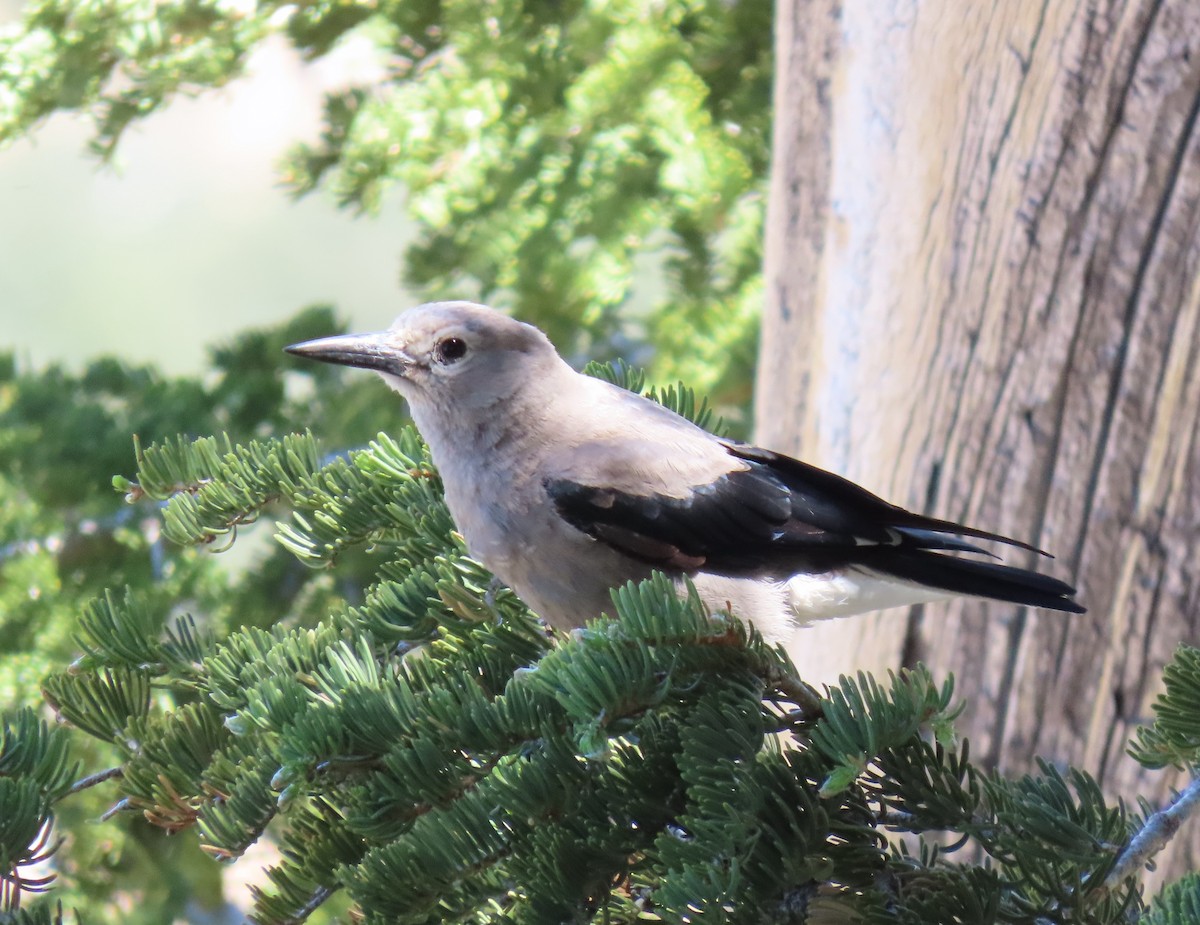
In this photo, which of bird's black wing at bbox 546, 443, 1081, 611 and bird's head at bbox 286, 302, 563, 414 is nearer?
bird's black wing at bbox 546, 443, 1081, 611

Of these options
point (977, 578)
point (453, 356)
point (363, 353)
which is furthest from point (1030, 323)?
point (363, 353)

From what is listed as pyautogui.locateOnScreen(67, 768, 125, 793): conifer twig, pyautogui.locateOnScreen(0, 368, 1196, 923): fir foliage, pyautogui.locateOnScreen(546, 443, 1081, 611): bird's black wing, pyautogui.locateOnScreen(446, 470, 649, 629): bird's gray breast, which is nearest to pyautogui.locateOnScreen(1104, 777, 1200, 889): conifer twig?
pyautogui.locateOnScreen(0, 368, 1196, 923): fir foliage

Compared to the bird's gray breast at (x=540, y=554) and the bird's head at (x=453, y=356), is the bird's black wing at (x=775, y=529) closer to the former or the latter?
the bird's gray breast at (x=540, y=554)

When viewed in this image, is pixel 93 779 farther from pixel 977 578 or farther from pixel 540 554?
pixel 977 578

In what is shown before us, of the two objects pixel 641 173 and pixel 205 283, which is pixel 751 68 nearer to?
pixel 641 173

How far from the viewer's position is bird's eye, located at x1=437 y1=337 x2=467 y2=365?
2.55 m

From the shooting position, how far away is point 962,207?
2773mm

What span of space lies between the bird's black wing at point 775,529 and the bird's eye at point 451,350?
1.37 ft

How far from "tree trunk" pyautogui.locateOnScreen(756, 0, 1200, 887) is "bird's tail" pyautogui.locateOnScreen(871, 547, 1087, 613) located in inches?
17.4

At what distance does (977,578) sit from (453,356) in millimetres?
1168

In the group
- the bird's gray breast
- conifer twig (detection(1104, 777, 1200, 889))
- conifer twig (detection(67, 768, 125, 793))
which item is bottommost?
conifer twig (detection(67, 768, 125, 793))

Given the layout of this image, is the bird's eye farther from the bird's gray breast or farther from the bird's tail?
the bird's tail

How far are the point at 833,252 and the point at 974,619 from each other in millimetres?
998

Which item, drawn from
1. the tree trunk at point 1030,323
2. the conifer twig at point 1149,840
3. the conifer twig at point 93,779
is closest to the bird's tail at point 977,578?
the tree trunk at point 1030,323
